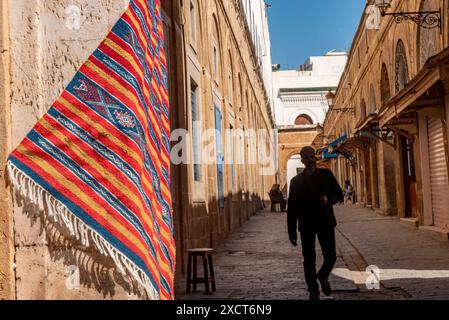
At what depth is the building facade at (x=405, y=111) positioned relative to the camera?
1169 centimetres

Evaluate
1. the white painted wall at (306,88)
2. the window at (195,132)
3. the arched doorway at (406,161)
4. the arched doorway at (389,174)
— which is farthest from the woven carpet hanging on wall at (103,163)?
the white painted wall at (306,88)

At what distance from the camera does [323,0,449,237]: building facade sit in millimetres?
11688

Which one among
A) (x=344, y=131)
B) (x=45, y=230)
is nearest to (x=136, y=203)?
(x=45, y=230)

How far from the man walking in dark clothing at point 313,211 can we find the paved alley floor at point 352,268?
52cm

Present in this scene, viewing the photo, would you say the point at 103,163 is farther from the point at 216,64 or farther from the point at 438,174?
the point at 216,64

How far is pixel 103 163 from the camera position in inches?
163

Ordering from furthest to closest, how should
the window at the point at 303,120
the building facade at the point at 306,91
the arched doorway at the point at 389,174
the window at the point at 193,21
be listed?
the window at the point at 303,120 < the building facade at the point at 306,91 < the arched doorway at the point at 389,174 < the window at the point at 193,21

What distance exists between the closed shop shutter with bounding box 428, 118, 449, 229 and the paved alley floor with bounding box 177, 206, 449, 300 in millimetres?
590

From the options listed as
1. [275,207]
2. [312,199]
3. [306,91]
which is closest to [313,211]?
[312,199]

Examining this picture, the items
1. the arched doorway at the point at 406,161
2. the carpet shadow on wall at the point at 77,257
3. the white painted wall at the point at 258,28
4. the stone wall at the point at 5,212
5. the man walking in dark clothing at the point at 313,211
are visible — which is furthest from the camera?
the white painted wall at the point at 258,28

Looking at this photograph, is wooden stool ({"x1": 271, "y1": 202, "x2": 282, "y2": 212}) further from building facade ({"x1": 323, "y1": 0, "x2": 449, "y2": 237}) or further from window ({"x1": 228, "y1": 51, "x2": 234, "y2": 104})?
window ({"x1": 228, "y1": 51, "x2": 234, "y2": 104})

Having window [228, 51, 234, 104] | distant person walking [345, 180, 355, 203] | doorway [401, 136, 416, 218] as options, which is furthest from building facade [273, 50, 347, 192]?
doorway [401, 136, 416, 218]

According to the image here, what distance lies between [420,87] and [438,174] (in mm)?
3132

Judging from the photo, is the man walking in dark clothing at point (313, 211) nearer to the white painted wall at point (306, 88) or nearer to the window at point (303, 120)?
the white painted wall at point (306, 88)
